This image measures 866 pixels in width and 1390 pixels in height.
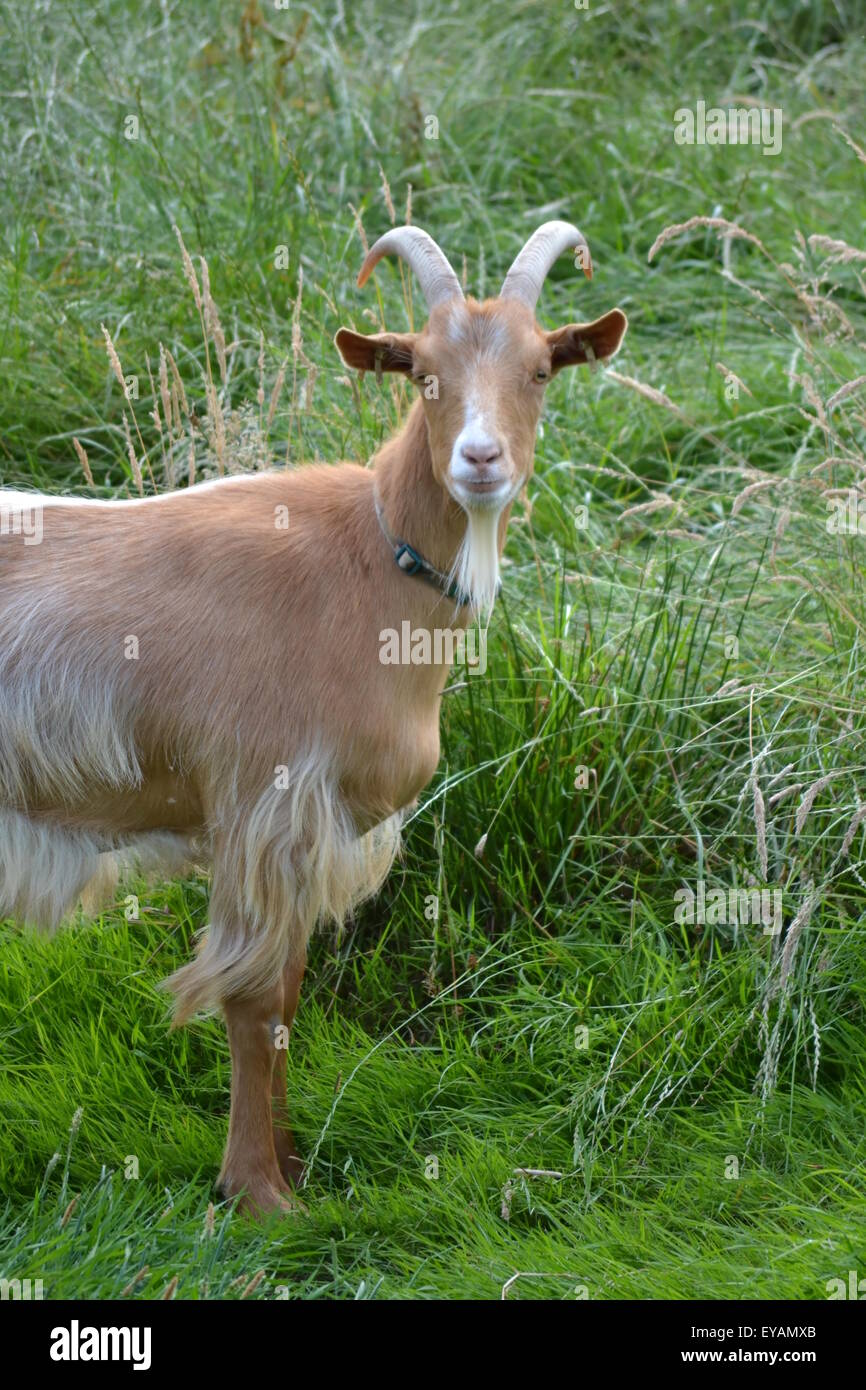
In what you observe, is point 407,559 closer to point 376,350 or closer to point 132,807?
point 376,350

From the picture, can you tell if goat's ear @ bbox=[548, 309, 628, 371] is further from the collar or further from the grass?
the grass

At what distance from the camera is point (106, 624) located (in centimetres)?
376

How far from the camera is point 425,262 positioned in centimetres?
374

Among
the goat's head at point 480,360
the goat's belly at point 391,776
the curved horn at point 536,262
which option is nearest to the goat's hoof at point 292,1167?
the goat's belly at point 391,776

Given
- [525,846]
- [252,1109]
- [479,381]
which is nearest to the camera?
[479,381]

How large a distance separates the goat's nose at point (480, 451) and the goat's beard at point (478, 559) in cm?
21

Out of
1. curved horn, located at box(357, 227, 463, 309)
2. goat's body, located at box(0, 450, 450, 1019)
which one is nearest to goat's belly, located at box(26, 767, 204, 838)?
goat's body, located at box(0, 450, 450, 1019)

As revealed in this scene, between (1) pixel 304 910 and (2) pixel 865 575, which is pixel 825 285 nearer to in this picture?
(2) pixel 865 575

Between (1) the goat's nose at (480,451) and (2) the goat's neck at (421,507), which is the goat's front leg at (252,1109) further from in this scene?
(1) the goat's nose at (480,451)

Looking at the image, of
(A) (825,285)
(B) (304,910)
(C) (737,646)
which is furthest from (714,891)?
(A) (825,285)

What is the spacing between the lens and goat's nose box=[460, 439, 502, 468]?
11.2 feet

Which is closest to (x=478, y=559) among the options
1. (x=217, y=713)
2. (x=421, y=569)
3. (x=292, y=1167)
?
(x=421, y=569)

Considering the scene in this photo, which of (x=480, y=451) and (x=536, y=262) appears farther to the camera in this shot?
(x=536, y=262)

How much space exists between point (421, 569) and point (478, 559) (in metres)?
0.18
